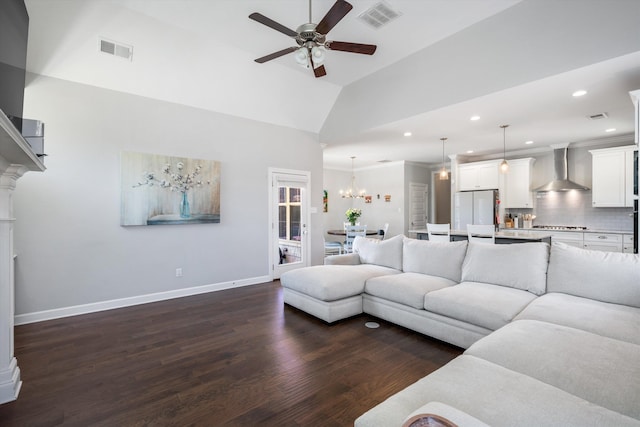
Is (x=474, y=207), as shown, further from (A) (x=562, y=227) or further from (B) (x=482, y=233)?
(B) (x=482, y=233)

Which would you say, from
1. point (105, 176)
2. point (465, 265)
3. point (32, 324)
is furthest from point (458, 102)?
point (32, 324)

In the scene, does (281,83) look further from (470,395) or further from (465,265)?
(470,395)

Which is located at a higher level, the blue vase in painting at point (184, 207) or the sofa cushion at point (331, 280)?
the blue vase in painting at point (184, 207)

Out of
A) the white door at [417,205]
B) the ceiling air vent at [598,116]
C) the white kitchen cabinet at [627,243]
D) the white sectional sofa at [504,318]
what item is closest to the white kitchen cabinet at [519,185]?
the white kitchen cabinet at [627,243]

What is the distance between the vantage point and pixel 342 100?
5.72 meters

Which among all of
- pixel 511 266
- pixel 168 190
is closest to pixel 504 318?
pixel 511 266

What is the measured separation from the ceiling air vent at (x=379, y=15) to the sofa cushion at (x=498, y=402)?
351 centimetres

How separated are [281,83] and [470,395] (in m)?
4.93

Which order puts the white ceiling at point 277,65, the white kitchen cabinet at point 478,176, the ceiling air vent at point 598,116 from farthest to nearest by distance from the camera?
1. the white kitchen cabinet at point 478,176
2. the ceiling air vent at point 598,116
3. the white ceiling at point 277,65

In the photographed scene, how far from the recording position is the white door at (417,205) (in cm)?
911

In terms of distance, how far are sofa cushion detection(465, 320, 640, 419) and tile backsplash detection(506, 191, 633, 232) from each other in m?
5.73

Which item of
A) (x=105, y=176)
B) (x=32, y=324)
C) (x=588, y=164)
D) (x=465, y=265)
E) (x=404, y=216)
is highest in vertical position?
(x=588, y=164)

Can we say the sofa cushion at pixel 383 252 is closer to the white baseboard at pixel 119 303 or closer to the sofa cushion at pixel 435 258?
the sofa cushion at pixel 435 258

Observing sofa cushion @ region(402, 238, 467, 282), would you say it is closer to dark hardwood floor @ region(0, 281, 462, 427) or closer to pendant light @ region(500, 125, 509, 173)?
dark hardwood floor @ region(0, 281, 462, 427)
